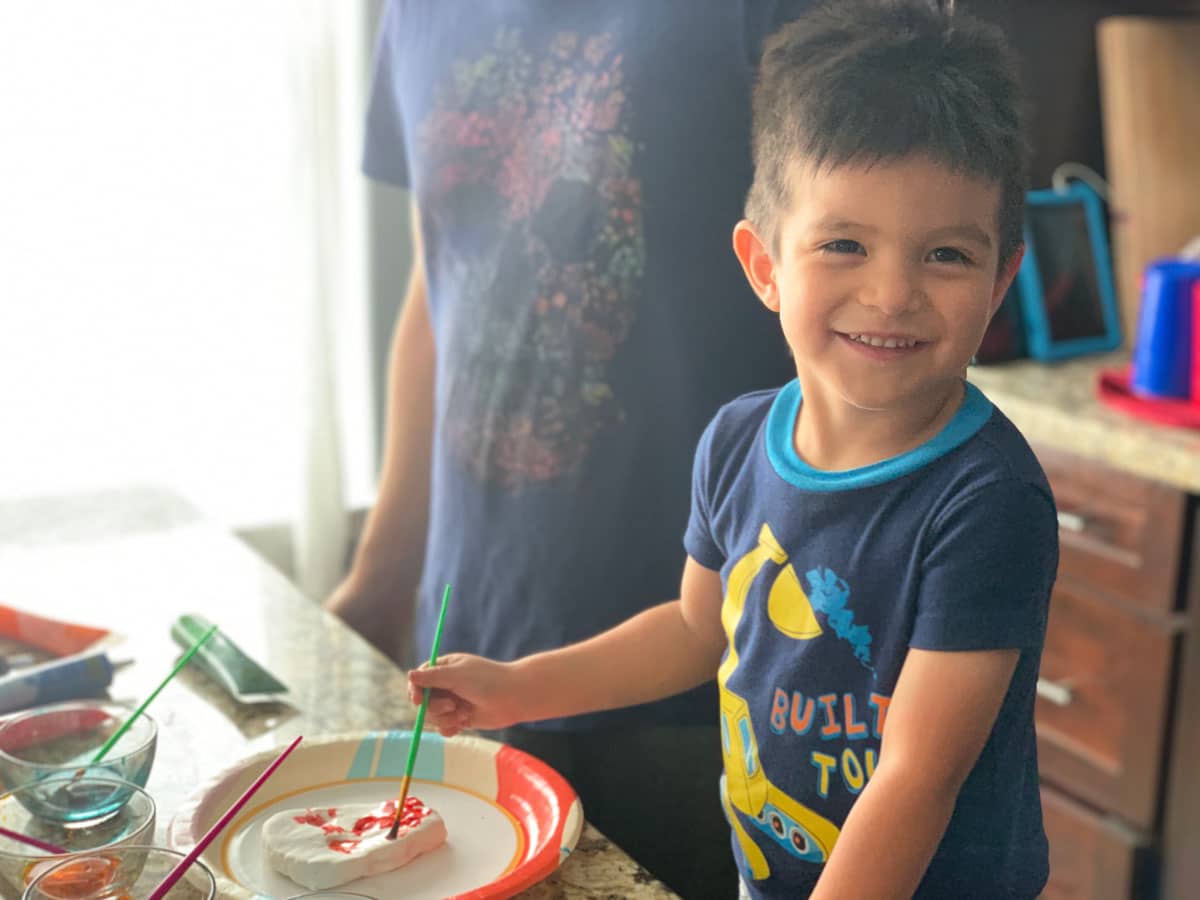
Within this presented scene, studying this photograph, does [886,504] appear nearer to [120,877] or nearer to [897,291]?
[897,291]

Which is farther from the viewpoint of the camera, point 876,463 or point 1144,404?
point 1144,404

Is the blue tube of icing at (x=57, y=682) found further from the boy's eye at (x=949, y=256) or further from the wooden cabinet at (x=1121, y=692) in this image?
the wooden cabinet at (x=1121, y=692)

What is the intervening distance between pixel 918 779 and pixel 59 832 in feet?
1.69

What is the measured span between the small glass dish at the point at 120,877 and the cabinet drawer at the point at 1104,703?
1.46 meters

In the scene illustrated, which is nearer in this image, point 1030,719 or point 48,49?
point 1030,719

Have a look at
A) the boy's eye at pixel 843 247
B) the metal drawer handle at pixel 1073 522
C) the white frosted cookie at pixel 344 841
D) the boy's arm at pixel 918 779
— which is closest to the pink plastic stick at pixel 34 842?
the white frosted cookie at pixel 344 841

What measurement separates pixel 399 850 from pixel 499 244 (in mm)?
534

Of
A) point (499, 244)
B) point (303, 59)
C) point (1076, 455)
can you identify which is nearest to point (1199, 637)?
point (1076, 455)

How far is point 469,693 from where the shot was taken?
908 mm

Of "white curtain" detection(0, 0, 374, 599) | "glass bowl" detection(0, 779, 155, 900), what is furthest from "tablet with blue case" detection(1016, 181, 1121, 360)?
"glass bowl" detection(0, 779, 155, 900)

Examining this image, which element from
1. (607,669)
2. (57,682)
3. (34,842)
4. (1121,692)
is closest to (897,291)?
(607,669)

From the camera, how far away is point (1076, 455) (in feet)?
6.30

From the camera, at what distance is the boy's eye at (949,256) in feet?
2.36

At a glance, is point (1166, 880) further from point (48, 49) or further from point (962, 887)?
point (48, 49)
